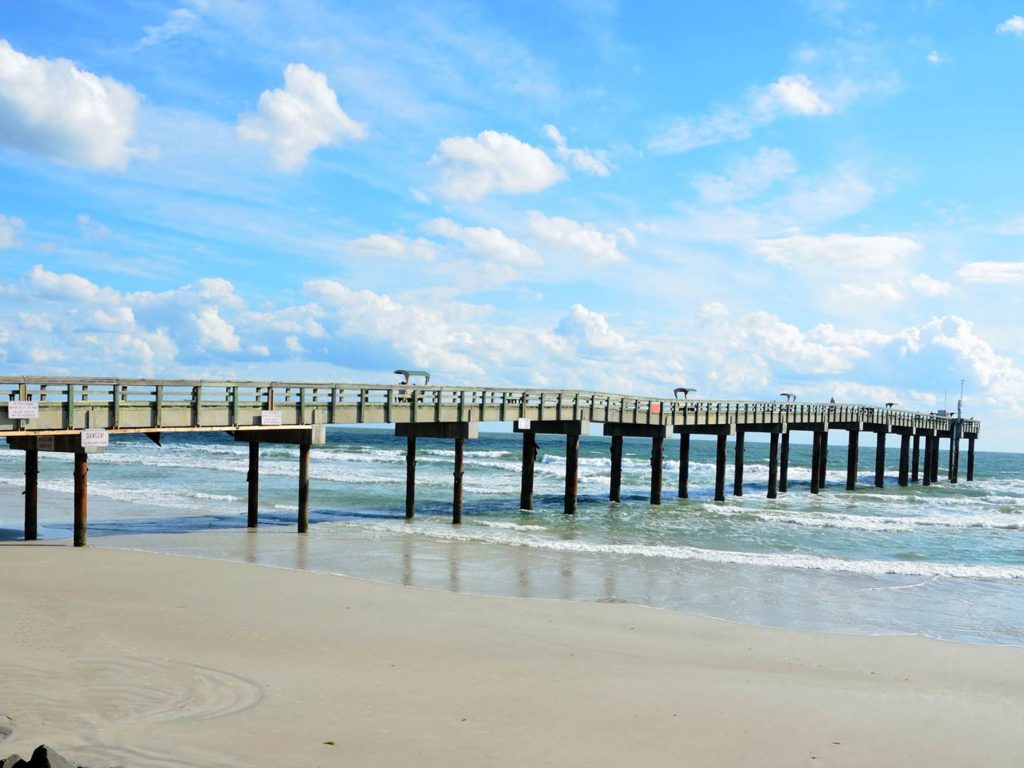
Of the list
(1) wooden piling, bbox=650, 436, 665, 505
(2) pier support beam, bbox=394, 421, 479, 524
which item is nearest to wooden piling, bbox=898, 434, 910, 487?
(1) wooden piling, bbox=650, 436, 665, 505

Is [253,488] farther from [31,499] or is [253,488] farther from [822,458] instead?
[822,458]

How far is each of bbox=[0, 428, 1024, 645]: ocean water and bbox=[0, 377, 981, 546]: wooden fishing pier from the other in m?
1.66

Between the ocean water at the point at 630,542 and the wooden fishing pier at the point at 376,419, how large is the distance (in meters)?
1.66

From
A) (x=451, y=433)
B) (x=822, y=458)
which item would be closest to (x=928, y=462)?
(x=822, y=458)

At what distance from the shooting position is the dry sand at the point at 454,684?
25.5 feet

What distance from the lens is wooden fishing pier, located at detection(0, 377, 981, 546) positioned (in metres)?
17.8

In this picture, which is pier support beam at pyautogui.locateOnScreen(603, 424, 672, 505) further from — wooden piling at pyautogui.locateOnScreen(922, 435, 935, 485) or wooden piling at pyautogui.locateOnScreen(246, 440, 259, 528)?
wooden piling at pyautogui.locateOnScreen(922, 435, 935, 485)

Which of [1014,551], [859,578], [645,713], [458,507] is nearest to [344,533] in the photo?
[458,507]

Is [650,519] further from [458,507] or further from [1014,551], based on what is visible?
[1014,551]

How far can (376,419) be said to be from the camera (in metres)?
25.1

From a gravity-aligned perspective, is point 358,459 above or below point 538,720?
below

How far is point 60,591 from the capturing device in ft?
45.6

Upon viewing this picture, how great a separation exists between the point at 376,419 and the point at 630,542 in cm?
809

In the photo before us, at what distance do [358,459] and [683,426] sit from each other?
34807 mm
